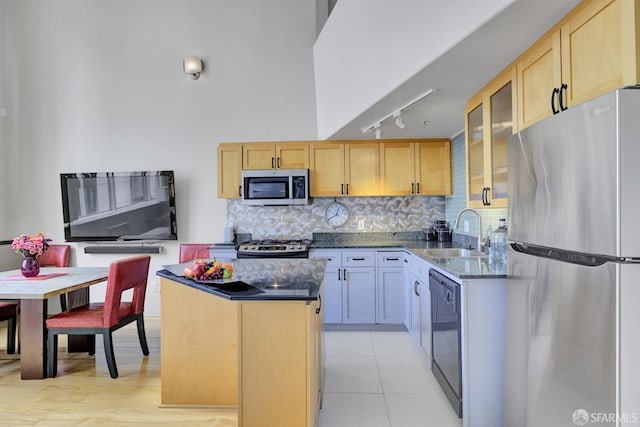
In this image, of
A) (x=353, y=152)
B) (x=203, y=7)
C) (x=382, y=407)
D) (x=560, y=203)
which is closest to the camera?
(x=560, y=203)

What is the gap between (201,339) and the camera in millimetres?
2281

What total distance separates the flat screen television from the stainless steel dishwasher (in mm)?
3249

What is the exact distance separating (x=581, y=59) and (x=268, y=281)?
1872 mm

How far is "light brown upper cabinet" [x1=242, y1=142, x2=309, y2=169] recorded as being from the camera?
425 centimetres

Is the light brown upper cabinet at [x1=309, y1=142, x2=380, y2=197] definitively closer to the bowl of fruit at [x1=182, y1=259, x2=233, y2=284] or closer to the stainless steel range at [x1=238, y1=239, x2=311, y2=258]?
the stainless steel range at [x1=238, y1=239, x2=311, y2=258]

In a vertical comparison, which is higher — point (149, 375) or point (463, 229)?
point (463, 229)

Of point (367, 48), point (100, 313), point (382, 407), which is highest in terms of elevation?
point (367, 48)

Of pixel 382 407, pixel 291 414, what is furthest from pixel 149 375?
pixel 382 407

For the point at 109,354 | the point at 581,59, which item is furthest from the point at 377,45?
the point at 109,354

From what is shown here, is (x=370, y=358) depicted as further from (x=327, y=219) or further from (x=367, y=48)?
(x=367, y=48)

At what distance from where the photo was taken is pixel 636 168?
111 centimetres

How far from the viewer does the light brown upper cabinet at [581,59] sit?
128 cm

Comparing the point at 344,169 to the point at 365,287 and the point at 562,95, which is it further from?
the point at 562,95

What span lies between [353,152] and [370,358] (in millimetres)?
2275
